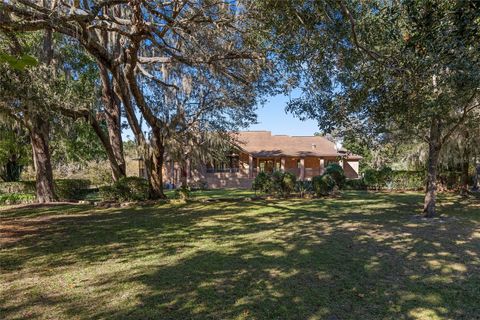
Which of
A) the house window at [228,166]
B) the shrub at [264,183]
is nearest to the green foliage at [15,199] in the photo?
the shrub at [264,183]

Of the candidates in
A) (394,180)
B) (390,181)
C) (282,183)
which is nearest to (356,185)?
(390,181)

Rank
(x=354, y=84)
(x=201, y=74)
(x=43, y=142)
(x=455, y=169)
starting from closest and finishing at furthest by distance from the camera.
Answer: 1. (x=354, y=84)
2. (x=201, y=74)
3. (x=43, y=142)
4. (x=455, y=169)

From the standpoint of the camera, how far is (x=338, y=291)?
13.9ft

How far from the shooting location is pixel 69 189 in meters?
17.8

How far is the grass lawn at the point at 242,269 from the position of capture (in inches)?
148

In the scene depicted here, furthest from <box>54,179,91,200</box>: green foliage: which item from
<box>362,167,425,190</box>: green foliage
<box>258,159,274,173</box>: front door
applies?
<box>362,167,425,190</box>: green foliage

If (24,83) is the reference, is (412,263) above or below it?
below

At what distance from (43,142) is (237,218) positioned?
9506 millimetres

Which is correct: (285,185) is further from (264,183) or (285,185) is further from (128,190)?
(128,190)

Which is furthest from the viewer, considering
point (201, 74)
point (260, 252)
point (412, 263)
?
point (201, 74)

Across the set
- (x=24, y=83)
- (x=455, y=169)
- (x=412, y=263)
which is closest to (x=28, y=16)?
(x=24, y=83)

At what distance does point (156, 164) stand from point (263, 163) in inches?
638

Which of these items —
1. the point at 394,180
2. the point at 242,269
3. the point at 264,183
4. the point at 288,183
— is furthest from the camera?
the point at 394,180

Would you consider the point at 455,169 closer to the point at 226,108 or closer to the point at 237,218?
the point at 226,108
